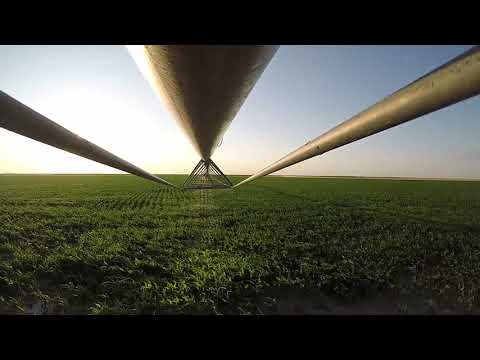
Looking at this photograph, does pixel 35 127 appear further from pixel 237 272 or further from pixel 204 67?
pixel 237 272

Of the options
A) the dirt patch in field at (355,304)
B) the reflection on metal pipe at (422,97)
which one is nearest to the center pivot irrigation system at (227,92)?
the reflection on metal pipe at (422,97)

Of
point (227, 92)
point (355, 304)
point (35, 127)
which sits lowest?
point (355, 304)

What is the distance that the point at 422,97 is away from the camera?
49cm

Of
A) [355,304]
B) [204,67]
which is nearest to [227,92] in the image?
[204,67]

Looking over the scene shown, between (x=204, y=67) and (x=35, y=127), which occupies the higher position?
(x=204, y=67)

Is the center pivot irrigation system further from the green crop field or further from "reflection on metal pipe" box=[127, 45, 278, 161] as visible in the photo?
the green crop field

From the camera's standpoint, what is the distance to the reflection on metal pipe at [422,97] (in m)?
0.42

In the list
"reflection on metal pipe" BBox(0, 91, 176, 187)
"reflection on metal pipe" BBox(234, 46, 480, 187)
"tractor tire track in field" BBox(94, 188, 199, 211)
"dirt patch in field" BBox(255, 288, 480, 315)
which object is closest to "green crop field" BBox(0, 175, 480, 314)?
"dirt patch in field" BBox(255, 288, 480, 315)

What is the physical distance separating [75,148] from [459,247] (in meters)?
6.74

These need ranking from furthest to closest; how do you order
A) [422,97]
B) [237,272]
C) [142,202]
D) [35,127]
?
[142,202] → [237,272] → [35,127] → [422,97]
